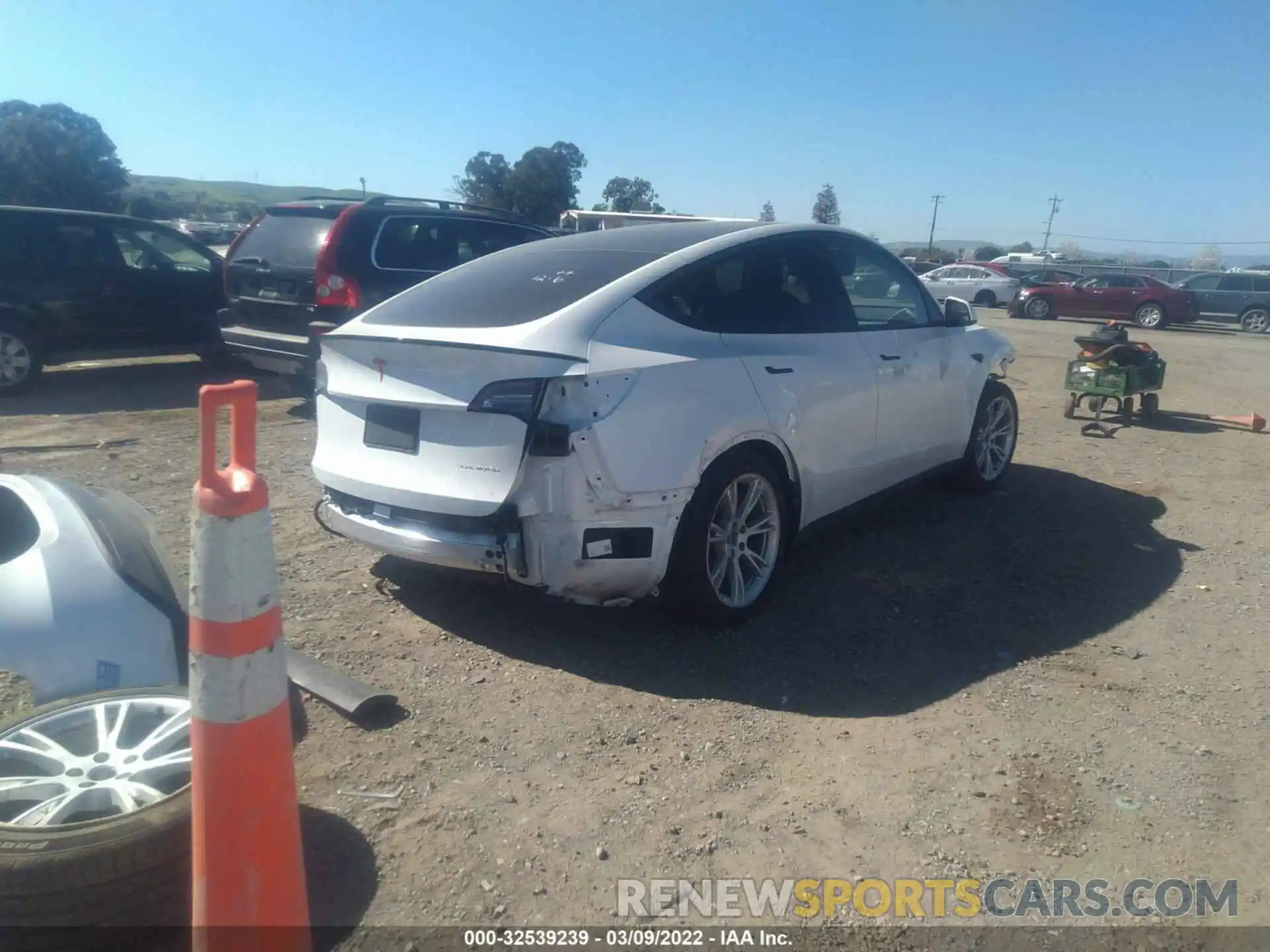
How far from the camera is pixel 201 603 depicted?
1985 mm

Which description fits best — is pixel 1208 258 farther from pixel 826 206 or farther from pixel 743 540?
pixel 743 540

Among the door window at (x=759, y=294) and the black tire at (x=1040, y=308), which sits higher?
the door window at (x=759, y=294)

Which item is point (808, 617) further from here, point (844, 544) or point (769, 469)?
point (844, 544)

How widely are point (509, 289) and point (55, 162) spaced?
39.1 m

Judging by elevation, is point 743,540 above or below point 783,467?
below

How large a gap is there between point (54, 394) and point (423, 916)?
8.73m

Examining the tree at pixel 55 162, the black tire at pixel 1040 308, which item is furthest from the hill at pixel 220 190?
the black tire at pixel 1040 308

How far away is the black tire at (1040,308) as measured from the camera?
88.0 feet

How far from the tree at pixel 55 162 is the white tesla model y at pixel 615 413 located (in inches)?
1266

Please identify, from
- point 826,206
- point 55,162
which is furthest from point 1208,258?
point 55,162

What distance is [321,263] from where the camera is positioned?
8102mm

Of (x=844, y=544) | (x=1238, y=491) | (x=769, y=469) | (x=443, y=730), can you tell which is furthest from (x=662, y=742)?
(x=1238, y=491)

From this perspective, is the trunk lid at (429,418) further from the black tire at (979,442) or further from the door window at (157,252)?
the door window at (157,252)

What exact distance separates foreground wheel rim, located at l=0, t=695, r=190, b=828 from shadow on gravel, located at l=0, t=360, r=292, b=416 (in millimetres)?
6726
